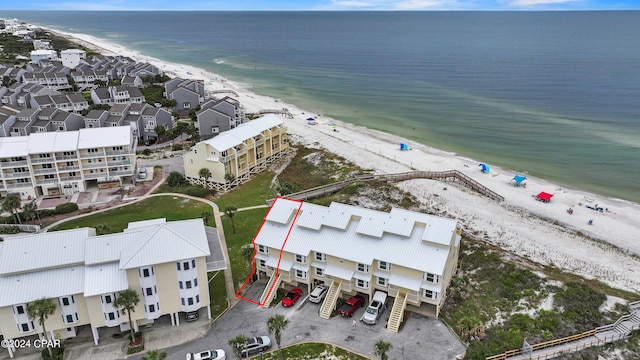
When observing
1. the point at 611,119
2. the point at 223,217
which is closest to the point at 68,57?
the point at 223,217

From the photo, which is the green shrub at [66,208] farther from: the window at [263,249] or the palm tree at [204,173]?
the window at [263,249]

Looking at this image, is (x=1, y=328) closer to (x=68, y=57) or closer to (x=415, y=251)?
(x=415, y=251)

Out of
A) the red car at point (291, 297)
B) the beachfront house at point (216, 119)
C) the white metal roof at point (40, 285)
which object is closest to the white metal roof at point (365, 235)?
the red car at point (291, 297)

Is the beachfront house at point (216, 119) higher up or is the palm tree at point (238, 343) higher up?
the beachfront house at point (216, 119)

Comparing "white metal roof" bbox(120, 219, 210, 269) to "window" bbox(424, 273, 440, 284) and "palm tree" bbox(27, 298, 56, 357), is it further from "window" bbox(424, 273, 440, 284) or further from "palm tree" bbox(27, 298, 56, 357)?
"window" bbox(424, 273, 440, 284)

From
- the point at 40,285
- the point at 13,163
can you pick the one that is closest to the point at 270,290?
the point at 40,285
